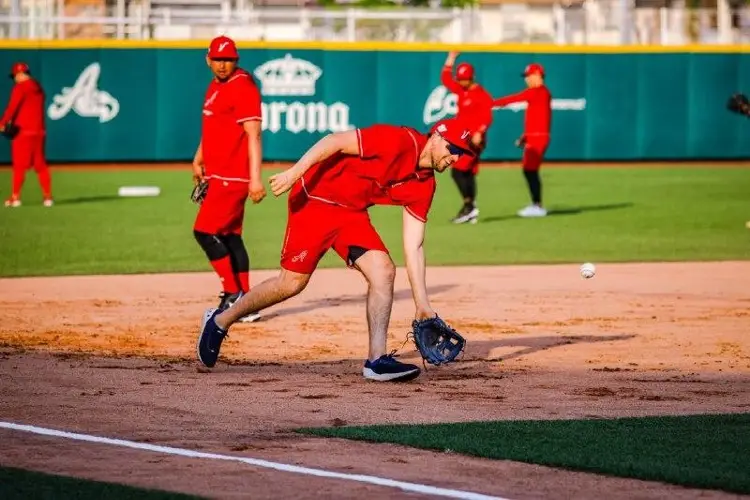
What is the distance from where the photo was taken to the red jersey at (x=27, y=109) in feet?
73.8

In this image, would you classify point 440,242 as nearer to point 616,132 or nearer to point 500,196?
point 500,196

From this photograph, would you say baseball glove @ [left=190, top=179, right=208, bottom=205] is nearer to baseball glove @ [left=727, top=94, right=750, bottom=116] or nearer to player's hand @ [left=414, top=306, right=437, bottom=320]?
player's hand @ [left=414, top=306, right=437, bottom=320]

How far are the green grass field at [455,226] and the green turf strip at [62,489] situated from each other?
357 inches

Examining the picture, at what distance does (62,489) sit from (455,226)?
579 inches

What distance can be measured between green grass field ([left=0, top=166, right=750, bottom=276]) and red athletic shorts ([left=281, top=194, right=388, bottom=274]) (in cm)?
675

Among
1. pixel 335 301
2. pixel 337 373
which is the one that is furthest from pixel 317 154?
pixel 335 301

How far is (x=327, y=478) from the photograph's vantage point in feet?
20.7

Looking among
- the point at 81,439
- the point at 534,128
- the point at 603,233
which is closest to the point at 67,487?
the point at 81,439

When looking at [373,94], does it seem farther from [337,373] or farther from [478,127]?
[337,373]

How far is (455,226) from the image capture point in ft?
67.3

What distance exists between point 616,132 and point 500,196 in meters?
8.80

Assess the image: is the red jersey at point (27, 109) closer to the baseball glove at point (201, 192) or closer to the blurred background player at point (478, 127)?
the blurred background player at point (478, 127)

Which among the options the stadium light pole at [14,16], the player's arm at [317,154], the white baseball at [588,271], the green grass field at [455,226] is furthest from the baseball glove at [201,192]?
the stadium light pole at [14,16]

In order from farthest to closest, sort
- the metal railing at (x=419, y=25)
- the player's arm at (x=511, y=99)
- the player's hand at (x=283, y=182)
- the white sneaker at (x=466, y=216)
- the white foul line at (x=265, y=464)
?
the metal railing at (x=419, y=25)
the white sneaker at (x=466, y=216)
the player's arm at (x=511, y=99)
the player's hand at (x=283, y=182)
the white foul line at (x=265, y=464)
